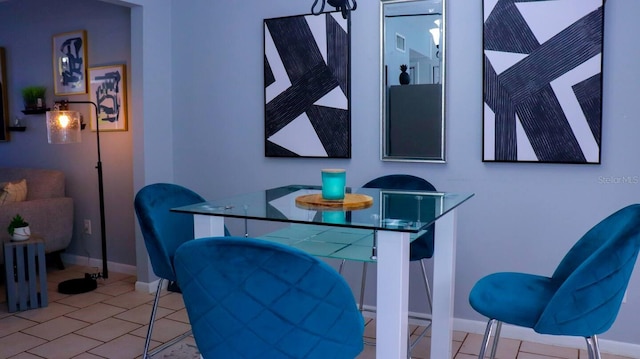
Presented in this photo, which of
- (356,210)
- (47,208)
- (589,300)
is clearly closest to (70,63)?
(47,208)

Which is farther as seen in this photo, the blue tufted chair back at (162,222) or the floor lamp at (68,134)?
the floor lamp at (68,134)

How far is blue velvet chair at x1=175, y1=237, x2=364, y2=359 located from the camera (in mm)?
1198

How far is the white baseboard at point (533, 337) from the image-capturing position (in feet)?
8.52

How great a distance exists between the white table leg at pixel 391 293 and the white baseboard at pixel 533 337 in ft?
4.59

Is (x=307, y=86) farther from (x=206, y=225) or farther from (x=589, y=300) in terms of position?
(x=589, y=300)

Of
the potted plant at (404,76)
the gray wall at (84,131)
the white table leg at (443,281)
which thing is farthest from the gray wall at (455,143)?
the white table leg at (443,281)

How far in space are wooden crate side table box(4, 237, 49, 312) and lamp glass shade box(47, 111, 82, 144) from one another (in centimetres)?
70

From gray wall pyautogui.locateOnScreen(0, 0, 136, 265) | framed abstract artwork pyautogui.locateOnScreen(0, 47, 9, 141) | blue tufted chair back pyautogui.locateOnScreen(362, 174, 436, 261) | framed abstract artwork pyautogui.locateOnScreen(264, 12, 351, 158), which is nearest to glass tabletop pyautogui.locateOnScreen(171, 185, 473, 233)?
blue tufted chair back pyautogui.locateOnScreen(362, 174, 436, 261)

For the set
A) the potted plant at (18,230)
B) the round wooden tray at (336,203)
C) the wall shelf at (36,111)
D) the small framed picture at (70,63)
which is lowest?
the potted plant at (18,230)

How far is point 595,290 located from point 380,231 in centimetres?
67

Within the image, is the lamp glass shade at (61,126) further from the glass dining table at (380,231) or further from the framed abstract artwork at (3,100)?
the glass dining table at (380,231)

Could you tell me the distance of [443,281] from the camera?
210cm

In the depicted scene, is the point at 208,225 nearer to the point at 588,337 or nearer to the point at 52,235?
the point at 588,337

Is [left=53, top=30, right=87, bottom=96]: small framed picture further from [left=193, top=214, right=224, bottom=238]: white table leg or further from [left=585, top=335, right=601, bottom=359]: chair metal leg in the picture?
[left=585, top=335, right=601, bottom=359]: chair metal leg
